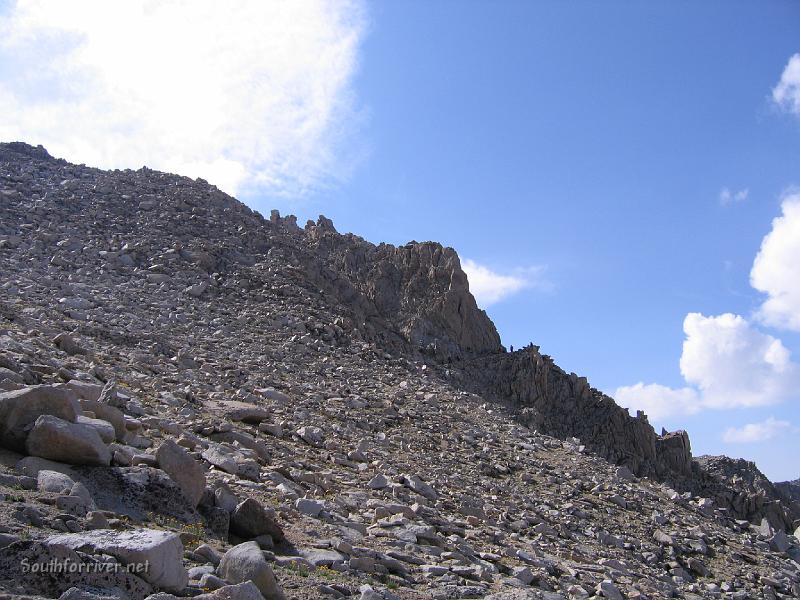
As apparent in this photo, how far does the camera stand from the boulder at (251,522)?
8727 mm

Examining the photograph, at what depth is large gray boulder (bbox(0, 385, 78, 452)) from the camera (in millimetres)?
8078

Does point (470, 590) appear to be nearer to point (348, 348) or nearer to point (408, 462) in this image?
point (408, 462)

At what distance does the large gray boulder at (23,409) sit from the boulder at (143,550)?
253 cm

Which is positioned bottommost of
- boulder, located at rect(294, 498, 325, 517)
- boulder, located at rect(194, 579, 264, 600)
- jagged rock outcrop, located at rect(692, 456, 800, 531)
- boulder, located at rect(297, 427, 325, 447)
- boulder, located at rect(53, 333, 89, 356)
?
boulder, located at rect(194, 579, 264, 600)

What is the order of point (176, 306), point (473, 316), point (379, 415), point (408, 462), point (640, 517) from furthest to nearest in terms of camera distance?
1. point (473, 316)
2. point (176, 306)
3. point (379, 415)
4. point (640, 517)
5. point (408, 462)

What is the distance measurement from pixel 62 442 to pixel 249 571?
9.49 ft

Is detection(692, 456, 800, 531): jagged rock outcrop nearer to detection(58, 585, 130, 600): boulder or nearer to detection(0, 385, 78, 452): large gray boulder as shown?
detection(0, 385, 78, 452): large gray boulder

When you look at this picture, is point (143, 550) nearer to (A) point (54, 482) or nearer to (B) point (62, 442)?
(A) point (54, 482)

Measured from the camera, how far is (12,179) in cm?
3397

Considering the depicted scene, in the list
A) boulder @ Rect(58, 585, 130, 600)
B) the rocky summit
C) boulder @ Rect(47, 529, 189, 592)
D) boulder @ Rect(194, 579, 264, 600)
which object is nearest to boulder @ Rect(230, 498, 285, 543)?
the rocky summit

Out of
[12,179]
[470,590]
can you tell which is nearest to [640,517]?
[470,590]

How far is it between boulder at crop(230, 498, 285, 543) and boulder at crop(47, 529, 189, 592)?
2.50 meters

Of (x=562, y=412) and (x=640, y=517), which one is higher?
(x=562, y=412)

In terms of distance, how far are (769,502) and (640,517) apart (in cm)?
1408
